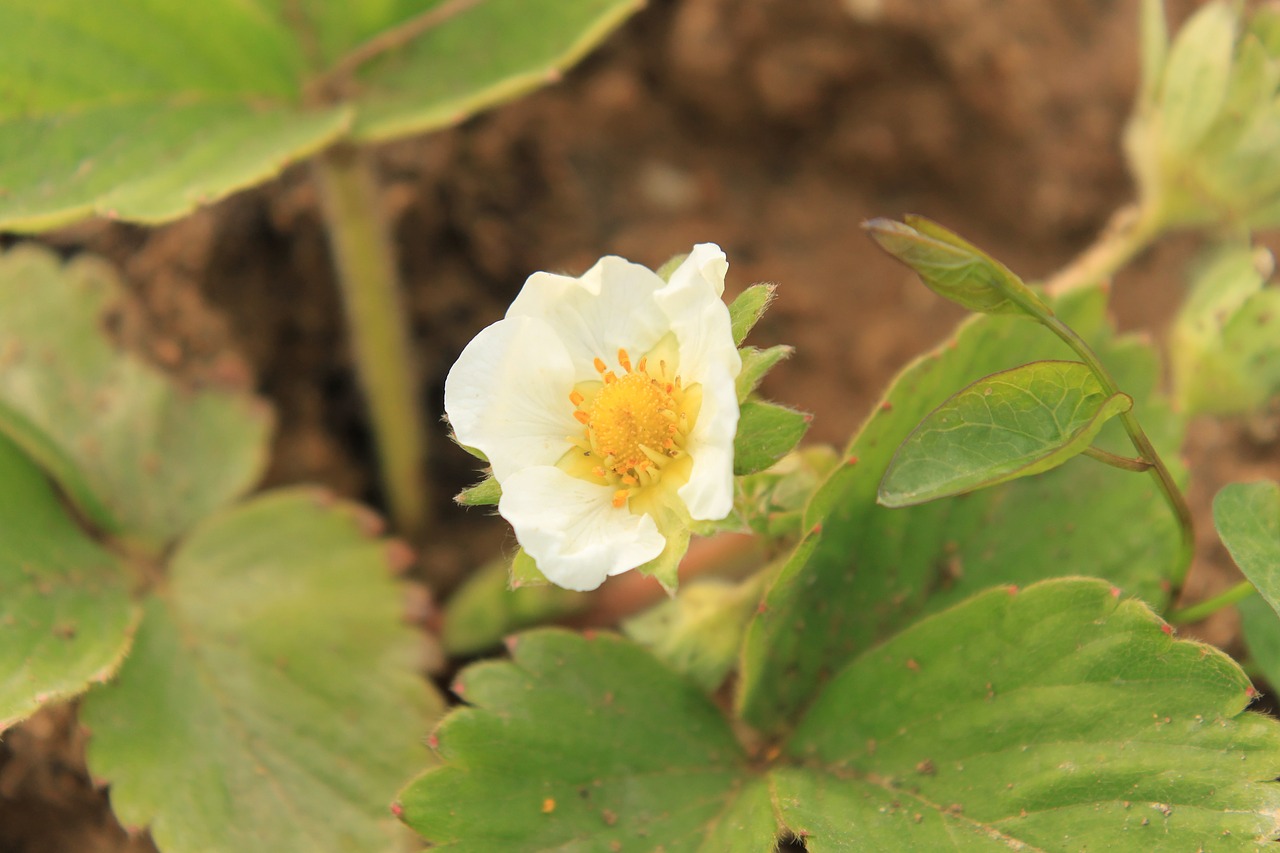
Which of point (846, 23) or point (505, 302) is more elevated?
point (846, 23)

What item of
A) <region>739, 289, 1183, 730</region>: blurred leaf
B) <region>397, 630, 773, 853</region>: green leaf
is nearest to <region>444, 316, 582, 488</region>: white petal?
<region>397, 630, 773, 853</region>: green leaf

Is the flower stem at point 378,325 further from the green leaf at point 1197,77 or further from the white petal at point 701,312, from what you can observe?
the green leaf at point 1197,77

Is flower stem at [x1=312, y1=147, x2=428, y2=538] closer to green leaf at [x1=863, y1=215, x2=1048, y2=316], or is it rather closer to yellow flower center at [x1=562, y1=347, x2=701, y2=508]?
yellow flower center at [x1=562, y1=347, x2=701, y2=508]

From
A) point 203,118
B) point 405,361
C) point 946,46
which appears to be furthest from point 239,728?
point 946,46

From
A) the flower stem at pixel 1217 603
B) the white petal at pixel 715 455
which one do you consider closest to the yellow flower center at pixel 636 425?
the white petal at pixel 715 455

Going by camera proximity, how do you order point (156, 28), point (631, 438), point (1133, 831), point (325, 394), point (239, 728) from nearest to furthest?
point (1133, 831)
point (631, 438)
point (239, 728)
point (156, 28)
point (325, 394)

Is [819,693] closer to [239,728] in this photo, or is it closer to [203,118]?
[239,728]

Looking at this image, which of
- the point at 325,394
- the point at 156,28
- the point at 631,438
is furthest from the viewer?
the point at 325,394
